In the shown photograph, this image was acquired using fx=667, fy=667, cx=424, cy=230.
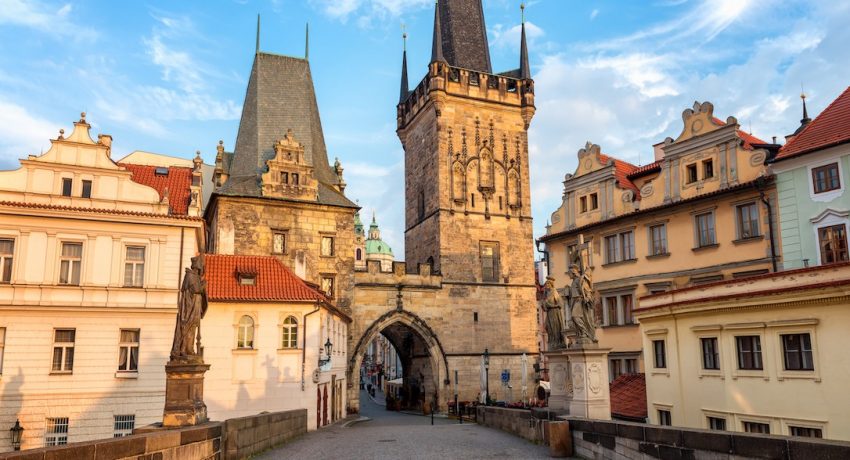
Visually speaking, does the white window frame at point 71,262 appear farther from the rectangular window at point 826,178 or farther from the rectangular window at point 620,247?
the rectangular window at point 826,178

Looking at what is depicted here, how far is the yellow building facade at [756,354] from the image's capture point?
1379 cm

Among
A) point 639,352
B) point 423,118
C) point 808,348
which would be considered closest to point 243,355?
point 639,352

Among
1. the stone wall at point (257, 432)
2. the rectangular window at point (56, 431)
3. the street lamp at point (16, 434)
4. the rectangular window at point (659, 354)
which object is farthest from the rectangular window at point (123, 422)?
the rectangular window at point (659, 354)

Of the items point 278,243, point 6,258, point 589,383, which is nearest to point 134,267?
point 6,258

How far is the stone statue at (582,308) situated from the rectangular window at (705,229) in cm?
992

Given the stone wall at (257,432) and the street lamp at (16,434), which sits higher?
the stone wall at (257,432)

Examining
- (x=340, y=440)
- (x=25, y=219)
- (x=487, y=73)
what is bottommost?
(x=340, y=440)

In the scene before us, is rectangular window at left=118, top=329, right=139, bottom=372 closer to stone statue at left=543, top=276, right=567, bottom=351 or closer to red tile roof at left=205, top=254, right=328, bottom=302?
red tile roof at left=205, top=254, right=328, bottom=302

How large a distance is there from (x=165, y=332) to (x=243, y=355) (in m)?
2.82

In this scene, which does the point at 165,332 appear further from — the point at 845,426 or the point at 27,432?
the point at 845,426

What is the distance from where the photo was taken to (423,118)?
4531 cm

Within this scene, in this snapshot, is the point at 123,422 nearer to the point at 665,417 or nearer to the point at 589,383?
the point at 589,383

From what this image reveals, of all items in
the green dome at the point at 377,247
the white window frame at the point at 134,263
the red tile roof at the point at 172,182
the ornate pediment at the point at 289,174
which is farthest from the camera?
the green dome at the point at 377,247

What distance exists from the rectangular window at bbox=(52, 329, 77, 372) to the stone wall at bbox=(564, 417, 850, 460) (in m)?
17.1
